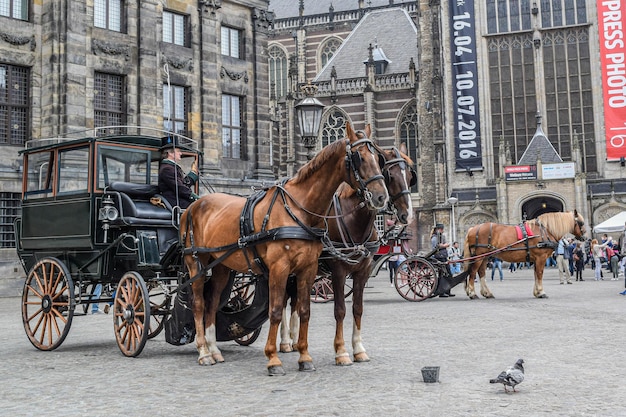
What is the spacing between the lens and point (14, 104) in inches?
753

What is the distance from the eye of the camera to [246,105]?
2452cm

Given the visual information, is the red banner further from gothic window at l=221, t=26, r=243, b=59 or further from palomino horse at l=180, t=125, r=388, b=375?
palomino horse at l=180, t=125, r=388, b=375

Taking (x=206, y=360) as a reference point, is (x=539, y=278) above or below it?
above

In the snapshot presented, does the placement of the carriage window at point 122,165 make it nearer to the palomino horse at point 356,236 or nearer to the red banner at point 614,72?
the palomino horse at point 356,236

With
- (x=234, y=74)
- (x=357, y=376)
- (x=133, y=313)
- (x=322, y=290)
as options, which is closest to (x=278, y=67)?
(x=234, y=74)

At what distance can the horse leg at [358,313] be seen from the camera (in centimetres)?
677

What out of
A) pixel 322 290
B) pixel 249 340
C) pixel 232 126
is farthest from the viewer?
pixel 232 126

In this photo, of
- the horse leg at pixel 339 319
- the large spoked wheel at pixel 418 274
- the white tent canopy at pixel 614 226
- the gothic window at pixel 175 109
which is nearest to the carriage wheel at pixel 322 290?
the large spoked wheel at pixel 418 274

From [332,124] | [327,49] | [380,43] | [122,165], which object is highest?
[327,49]

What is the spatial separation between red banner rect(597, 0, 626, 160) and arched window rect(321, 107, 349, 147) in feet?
62.3

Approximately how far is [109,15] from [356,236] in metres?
16.8

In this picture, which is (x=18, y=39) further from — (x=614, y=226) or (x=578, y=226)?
(x=614, y=226)

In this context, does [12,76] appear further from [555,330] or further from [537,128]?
[537,128]

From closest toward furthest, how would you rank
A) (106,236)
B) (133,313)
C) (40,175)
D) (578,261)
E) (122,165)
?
(133,313)
(106,236)
(122,165)
(40,175)
(578,261)
